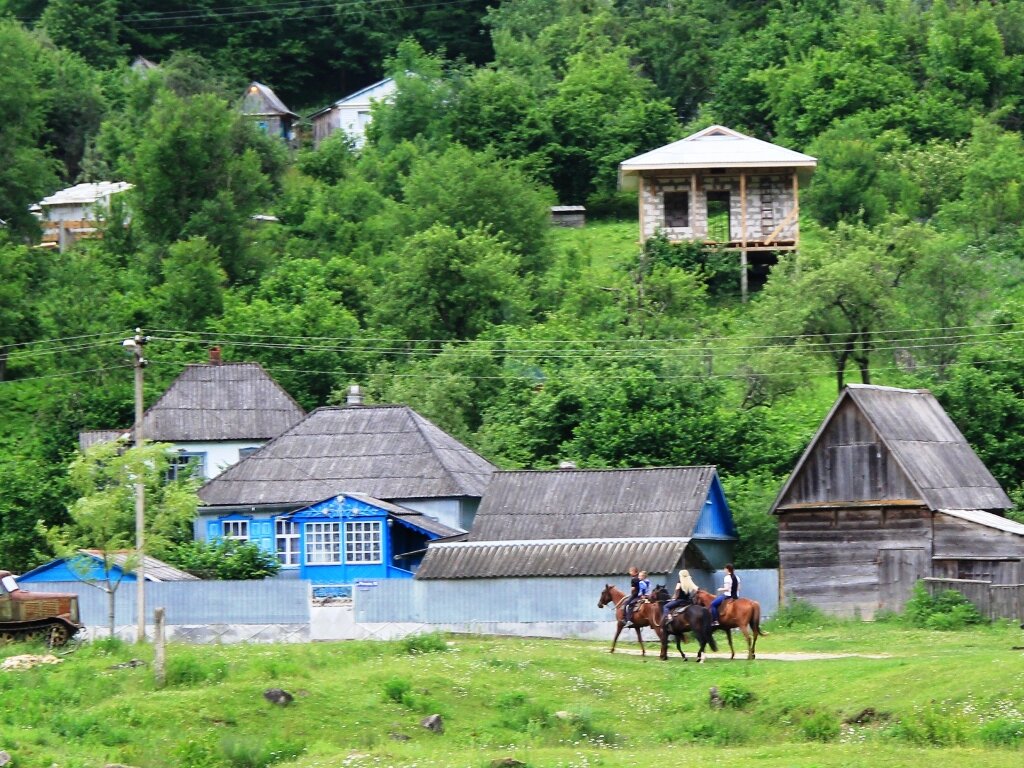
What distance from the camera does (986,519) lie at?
140 ft

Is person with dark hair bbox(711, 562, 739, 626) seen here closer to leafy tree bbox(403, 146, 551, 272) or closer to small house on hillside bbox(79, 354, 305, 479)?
small house on hillside bbox(79, 354, 305, 479)

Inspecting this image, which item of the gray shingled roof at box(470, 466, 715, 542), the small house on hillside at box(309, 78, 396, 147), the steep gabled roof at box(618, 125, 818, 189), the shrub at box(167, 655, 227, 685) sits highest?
the small house on hillside at box(309, 78, 396, 147)

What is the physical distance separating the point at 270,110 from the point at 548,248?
132 ft

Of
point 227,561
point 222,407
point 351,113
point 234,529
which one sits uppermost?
point 351,113

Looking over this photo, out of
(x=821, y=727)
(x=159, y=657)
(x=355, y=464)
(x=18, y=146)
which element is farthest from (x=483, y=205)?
(x=821, y=727)

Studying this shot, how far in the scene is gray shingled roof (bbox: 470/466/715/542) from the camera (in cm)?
4469

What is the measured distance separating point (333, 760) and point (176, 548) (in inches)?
836

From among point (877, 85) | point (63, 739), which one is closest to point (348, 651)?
point (63, 739)

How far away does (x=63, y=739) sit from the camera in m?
28.9

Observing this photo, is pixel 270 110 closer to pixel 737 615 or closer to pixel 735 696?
pixel 737 615

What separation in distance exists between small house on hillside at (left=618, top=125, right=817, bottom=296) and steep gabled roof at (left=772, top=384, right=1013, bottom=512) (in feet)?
90.5

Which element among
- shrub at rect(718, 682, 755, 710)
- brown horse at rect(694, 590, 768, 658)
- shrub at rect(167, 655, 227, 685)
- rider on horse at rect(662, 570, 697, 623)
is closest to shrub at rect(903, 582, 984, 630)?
brown horse at rect(694, 590, 768, 658)

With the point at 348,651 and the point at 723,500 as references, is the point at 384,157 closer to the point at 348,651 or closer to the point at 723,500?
the point at 723,500

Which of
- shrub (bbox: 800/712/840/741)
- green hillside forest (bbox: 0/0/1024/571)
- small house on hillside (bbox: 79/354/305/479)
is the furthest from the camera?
small house on hillside (bbox: 79/354/305/479)
